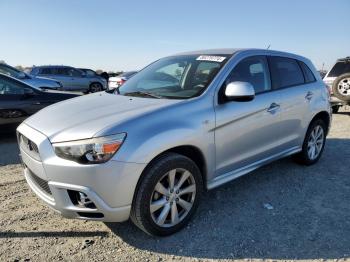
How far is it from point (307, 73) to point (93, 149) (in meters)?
3.68

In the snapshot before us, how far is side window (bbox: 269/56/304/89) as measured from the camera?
456 cm

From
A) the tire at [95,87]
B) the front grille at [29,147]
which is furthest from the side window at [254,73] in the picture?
the tire at [95,87]

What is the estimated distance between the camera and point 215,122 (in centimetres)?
354

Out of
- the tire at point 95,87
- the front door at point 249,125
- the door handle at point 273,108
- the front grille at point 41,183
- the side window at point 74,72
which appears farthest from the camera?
the tire at point 95,87

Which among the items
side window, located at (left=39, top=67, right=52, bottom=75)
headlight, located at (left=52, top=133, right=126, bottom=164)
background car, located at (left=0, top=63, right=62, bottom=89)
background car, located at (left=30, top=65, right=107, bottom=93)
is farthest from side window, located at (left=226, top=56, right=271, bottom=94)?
side window, located at (left=39, top=67, right=52, bottom=75)

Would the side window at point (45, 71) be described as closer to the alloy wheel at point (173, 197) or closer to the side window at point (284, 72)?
the side window at point (284, 72)

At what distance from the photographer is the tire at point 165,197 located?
3.05m

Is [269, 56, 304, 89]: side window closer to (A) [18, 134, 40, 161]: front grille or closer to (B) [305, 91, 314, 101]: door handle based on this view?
(B) [305, 91, 314, 101]: door handle

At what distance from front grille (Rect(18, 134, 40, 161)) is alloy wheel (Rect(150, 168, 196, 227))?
1083 mm

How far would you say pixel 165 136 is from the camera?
3.09m

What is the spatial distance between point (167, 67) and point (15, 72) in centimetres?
1014

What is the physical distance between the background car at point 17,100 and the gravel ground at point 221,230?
2.24 metres

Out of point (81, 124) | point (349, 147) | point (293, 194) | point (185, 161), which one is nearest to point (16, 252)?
point (81, 124)

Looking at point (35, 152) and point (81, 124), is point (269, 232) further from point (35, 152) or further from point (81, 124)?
point (35, 152)
